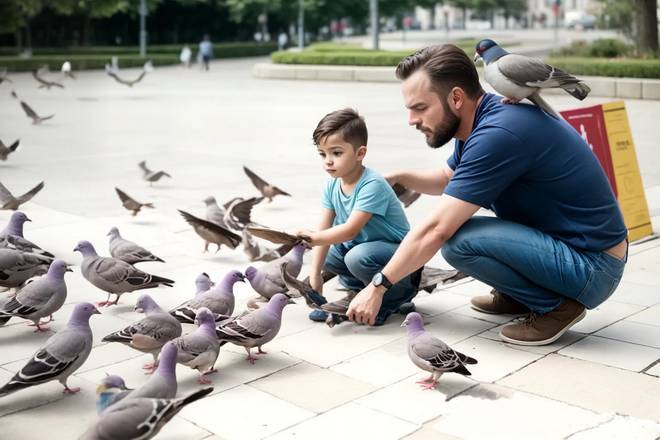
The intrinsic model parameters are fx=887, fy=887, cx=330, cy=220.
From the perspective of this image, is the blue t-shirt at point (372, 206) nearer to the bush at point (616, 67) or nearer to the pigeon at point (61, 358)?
the pigeon at point (61, 358)

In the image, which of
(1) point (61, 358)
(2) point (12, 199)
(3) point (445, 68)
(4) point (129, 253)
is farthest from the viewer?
(2) point (12, 199)

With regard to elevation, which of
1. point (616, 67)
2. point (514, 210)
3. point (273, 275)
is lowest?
point (273, 275)

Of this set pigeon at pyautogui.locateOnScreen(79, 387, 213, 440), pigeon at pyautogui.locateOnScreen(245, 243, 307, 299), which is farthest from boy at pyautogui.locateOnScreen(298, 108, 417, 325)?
pigeon at pyautogui.locateOnScreen(79, 387, 213, 440)

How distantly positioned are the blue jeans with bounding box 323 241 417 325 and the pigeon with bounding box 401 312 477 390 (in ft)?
2.96

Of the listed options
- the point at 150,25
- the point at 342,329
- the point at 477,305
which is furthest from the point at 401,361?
the point at 150,25

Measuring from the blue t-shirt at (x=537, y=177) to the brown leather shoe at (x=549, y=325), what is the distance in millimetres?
382

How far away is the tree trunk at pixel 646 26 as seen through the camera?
Result: 24.4 metres

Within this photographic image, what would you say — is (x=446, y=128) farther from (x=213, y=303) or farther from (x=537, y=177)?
(x=213, y=303)

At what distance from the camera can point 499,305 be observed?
5.68 meters

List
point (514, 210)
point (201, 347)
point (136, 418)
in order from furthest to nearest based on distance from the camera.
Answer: point (514, 210) < point (201, 347) < point (136, 418)

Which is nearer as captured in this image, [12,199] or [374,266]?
[374,266]

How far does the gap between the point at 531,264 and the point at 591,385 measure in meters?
0.73

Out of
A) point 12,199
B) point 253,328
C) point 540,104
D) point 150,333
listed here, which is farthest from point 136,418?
point 12,199

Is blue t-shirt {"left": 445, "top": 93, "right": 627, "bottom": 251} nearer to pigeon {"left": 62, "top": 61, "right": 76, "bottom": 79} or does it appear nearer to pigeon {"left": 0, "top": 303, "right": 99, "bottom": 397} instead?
pigeon {"left": 0, "top": 303, "right": 99, "bottom": 397}
